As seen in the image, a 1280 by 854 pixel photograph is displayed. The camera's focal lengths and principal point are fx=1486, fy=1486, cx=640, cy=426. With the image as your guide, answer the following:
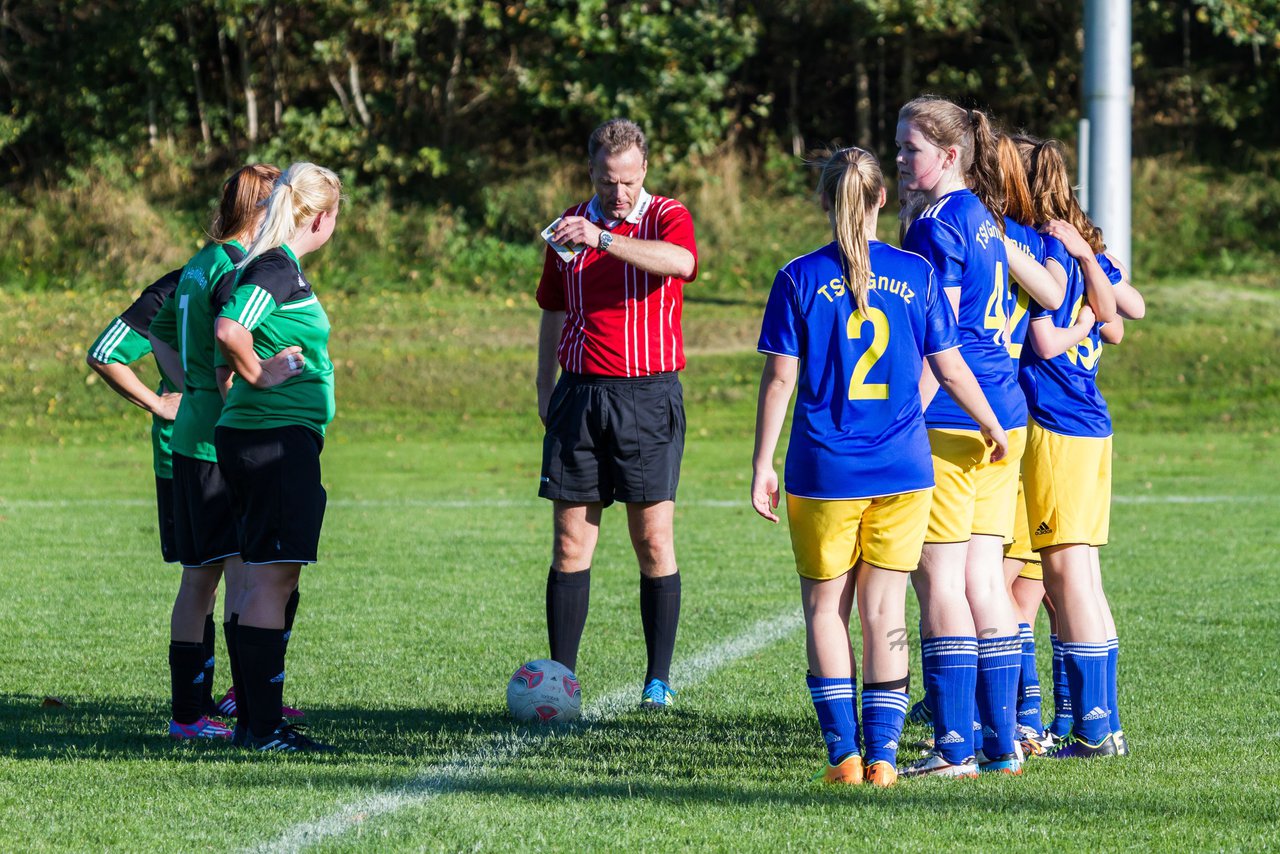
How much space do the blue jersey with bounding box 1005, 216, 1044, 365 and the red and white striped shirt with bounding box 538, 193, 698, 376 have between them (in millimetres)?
1436

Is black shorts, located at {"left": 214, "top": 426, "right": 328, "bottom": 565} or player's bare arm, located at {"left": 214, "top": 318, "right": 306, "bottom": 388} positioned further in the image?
black shorts, located at {"left": 214, "top": 426, "right": 328, "bottom": 565}

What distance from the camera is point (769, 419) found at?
4.30 m

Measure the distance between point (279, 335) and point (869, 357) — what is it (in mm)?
1943

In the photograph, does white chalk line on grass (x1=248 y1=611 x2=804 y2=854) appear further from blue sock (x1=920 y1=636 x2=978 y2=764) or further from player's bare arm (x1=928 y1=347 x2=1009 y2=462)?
player's bare arm (x1=928 y1=347 x2=1009 y2=462)

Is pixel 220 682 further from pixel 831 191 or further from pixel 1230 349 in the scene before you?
pixel 1230 349

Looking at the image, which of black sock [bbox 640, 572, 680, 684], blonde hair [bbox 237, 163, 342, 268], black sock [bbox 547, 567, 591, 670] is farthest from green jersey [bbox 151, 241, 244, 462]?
black sock [bbox 640, 572, 680, 684]

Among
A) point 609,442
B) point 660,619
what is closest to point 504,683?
point 660,619

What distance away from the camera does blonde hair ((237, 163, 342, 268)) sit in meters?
A: 4.89

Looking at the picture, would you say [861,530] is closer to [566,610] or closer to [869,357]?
[869,357]

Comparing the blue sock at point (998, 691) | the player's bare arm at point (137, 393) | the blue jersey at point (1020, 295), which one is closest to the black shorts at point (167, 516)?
the player's bare arm at point (137, 393)

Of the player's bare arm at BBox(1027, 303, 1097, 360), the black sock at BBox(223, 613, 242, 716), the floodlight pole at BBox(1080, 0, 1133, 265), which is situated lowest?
the black sock at BBox(223, 613, 242, 716)

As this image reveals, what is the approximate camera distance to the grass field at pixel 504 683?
4.00 m

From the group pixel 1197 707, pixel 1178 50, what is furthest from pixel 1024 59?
pixel 1197 707

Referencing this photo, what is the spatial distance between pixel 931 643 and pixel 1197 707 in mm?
1652
